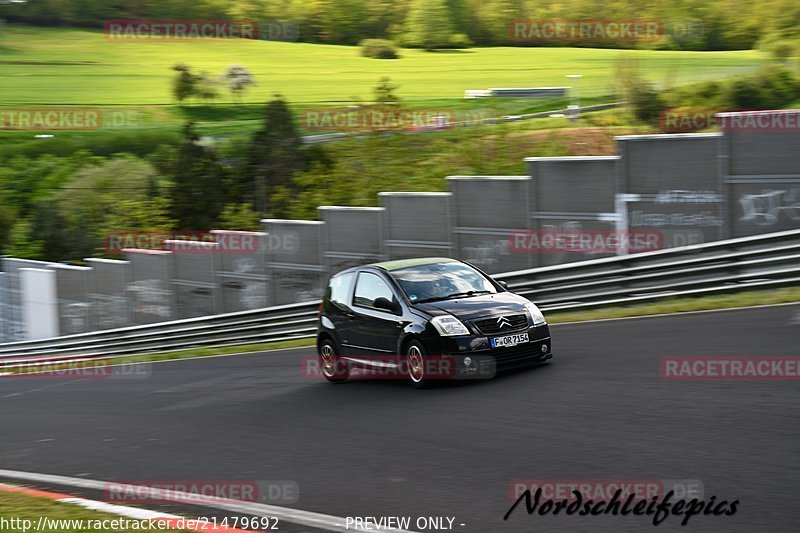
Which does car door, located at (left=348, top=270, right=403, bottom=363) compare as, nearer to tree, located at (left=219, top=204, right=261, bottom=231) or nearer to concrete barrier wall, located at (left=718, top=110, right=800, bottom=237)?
concrete barrier wall, located at (left=718, top=110, right=800, bottom=237)

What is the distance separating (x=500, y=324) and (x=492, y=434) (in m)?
2.96

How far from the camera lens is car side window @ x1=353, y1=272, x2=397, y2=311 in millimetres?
12940

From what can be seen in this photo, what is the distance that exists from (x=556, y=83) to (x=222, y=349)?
3315 centimetres

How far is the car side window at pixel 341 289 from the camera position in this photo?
13891mm

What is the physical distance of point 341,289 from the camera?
14.1 m

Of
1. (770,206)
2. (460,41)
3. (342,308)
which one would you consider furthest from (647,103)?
(342,308)

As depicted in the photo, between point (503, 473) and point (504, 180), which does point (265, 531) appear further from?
point (504, 180)

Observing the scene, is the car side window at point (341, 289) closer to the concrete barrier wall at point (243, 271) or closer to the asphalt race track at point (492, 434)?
the asphalt race track at point (492, 434)

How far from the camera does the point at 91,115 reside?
71.6m

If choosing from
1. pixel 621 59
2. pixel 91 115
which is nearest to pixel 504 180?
pixel 621 59

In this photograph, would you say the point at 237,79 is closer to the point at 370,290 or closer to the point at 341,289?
the point at 341,289

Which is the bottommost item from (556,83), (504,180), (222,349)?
(222,349)

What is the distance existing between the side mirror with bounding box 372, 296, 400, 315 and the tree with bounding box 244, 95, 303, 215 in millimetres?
30808

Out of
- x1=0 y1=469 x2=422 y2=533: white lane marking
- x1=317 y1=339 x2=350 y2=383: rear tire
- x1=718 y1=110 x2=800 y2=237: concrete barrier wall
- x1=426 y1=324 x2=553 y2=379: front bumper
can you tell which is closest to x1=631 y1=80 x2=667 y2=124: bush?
x1=718 y1=110 x2=800 y2=237: concrete barrier wall
